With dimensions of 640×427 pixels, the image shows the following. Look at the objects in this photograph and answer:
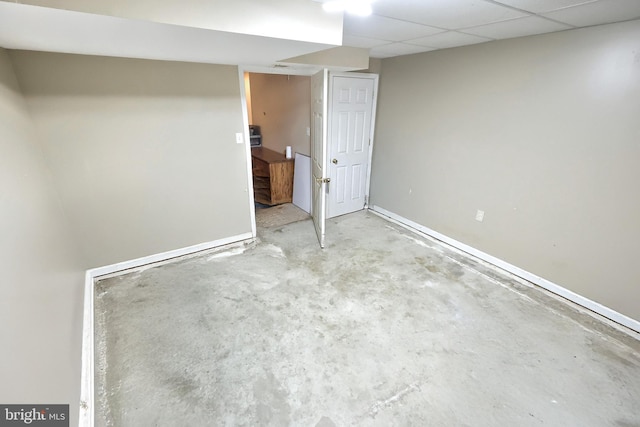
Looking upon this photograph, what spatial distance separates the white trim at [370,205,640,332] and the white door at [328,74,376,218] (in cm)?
70

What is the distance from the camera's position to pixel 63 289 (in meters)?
1.85

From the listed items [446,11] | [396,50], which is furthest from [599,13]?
[396,50]

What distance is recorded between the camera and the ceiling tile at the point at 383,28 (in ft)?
6.62

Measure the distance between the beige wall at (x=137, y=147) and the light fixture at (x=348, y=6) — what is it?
1518mm

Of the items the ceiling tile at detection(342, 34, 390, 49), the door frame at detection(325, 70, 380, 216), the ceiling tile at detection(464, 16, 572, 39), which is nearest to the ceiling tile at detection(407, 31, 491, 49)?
the ceiling tile at detection(464, 16, 572, 39)

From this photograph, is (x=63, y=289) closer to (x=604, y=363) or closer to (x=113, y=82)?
(x=113, y=82)

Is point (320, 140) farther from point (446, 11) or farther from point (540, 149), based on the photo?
point (540, 149)

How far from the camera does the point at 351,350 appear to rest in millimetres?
2014

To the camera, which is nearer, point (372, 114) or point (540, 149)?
point (540, 149)

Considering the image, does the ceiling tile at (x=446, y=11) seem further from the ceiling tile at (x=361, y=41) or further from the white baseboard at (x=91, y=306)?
the white baseboard at (x=91, y=306)

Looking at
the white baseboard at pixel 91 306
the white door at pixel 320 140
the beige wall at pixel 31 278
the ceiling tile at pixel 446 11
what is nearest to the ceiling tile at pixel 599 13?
the ceiling tile at pixel 446 11

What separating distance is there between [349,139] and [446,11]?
2.26m

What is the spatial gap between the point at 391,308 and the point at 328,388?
920 mm

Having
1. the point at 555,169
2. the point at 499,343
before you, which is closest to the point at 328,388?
the point at 499,343
